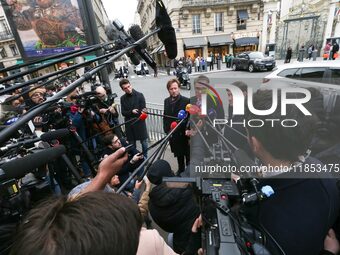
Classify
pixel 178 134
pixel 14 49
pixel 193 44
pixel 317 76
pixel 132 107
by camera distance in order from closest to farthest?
pixel 178 134
pixel 132 107
pixel 317 76
pixel 193 44
pixel 14 49

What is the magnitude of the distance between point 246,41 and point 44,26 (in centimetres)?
2525

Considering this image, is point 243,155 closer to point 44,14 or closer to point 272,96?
point 272,96

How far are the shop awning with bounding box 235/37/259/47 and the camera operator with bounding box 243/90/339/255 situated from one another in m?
27.5

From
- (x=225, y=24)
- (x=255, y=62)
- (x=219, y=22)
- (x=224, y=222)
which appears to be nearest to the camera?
(x=224, y=222)

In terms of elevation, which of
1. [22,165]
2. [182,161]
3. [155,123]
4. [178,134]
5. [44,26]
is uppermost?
[44,26]

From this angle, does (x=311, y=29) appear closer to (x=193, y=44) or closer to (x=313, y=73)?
(x=193, y=44)

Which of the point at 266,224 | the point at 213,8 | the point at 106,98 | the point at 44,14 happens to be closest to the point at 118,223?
the point at 266,224

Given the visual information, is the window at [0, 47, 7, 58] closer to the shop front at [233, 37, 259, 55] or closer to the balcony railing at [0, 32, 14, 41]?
the balcony railing at [0, 32, 14, 41]

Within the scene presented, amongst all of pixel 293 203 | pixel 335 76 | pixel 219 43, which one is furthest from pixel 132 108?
pixel 219 43

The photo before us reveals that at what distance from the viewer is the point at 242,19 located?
2556cm

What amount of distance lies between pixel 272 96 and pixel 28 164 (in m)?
1.57

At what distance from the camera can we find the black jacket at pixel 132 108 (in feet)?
12.8

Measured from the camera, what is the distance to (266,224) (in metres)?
1.08

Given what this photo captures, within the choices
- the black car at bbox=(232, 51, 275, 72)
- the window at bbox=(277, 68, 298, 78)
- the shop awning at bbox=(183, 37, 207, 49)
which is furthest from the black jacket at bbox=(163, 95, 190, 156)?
the shop awning at bbox=(183, 37, 207, 49)
